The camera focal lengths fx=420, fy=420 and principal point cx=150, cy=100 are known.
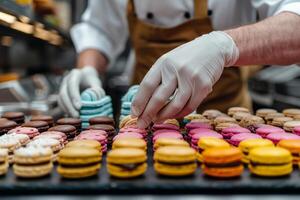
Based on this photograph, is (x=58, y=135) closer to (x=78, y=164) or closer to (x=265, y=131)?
(x=78, y=164)

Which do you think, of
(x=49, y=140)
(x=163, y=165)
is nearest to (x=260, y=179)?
(x=163, y=165)

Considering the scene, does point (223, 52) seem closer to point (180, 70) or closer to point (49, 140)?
point (180, 70)

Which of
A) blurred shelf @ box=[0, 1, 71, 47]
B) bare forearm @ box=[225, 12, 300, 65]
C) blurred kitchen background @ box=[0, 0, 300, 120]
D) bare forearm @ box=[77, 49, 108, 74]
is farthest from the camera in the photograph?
bare forearm @ box=[77, 49, 108, 74]

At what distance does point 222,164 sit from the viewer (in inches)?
36.8

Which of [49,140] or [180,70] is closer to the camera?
[49,140]

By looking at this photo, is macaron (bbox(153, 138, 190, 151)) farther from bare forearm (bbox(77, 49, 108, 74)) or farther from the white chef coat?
bare forearm (bbox(77, 49, 108, 74))

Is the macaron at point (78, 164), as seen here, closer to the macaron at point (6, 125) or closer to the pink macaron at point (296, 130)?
the macaron at point (6, 125)

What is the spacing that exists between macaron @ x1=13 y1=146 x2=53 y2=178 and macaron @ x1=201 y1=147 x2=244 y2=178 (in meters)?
0.36

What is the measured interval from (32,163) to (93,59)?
1.60 metres

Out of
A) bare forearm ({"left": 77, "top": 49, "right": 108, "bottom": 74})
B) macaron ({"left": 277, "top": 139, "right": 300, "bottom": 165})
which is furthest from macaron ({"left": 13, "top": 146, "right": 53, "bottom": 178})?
bare forearm ({"left": 77, "top": 49, "right": 108, "bottom": 74})

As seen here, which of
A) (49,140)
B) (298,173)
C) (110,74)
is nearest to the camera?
(298,173)

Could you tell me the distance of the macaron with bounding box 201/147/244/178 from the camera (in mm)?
924

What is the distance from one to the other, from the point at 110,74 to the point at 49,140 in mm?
4130

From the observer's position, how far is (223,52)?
138 cm
